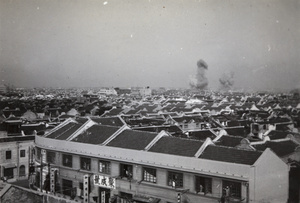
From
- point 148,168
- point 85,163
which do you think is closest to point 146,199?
point 148,168

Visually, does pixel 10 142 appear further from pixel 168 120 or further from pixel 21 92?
pixel 168 120

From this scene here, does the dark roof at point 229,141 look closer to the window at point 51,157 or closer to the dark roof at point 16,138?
the window at point 51,157

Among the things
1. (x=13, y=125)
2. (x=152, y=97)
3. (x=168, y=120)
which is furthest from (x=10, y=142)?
(x=152, y=97)

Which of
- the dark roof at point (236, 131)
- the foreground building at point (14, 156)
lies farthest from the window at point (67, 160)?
the dark roof at point (236, 131)

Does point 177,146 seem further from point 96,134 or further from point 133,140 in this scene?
point 96,134

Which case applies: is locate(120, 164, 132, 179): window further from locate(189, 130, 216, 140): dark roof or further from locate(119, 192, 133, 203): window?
locate(189, 130, 216, 140): dark roof

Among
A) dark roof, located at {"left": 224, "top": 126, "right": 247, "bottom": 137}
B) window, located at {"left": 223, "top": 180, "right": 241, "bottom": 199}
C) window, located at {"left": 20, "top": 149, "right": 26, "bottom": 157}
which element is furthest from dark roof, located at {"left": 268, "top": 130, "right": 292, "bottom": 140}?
window, located at {"left": 20, "top": 149, "right": 26, "bottom": 157}

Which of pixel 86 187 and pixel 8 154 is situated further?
pixel 8 154
